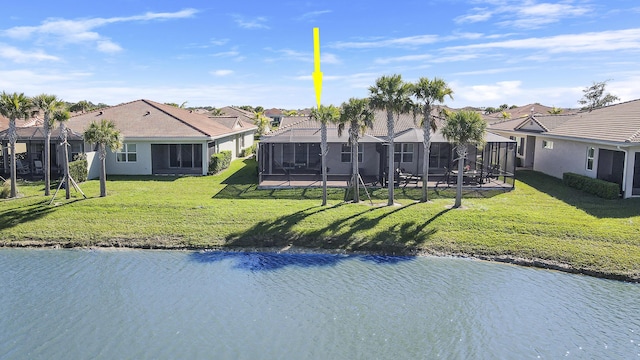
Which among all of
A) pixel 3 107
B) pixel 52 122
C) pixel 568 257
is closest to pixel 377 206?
pixel 568 257

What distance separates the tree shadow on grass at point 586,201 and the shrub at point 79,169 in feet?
80.1

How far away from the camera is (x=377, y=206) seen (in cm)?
2075

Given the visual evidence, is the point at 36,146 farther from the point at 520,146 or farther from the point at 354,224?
the point at 520,146

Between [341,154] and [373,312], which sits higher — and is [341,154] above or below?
above

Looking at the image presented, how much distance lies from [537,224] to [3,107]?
2308 cm

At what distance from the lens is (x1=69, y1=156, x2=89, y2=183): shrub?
24841 millimetres

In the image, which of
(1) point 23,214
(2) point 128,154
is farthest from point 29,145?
(1) point 23,214

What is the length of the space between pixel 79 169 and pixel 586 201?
25491 millimetres

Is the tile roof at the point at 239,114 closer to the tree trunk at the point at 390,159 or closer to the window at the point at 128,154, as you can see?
the window at the point at 128,154

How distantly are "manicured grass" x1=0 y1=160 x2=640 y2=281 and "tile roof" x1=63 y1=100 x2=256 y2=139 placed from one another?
693 cm

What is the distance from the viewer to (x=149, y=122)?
30.3 m

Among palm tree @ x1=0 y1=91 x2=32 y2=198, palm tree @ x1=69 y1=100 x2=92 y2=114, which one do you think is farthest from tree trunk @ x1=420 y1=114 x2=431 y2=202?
palm tree @ x1=69 y1=100 x2=92 y2=114

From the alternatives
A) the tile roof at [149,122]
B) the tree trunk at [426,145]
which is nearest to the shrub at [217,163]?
the tile roof at [149,122]

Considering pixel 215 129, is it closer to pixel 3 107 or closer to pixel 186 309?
pixel 3 107
